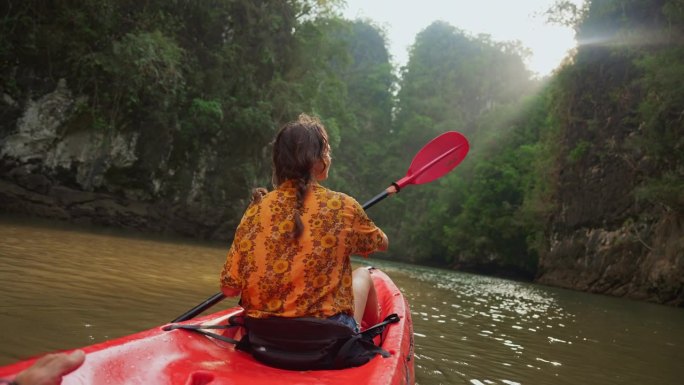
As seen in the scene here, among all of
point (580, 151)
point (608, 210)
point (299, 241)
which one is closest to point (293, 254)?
point (299, 241)

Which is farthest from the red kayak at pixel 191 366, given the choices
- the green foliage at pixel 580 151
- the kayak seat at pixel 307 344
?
the green foliage at pixel 580 151

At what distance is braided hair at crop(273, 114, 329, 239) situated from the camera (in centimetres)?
201

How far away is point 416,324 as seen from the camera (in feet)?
15.8

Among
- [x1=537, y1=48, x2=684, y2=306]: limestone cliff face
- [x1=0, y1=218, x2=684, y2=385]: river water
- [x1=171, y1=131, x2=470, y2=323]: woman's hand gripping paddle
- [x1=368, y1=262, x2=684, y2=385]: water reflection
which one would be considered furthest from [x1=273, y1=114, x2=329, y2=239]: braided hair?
[x1=537, y1=48, x2=684, y2=306]: limestone cliff face

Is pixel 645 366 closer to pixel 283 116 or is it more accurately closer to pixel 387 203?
pixel 283 116

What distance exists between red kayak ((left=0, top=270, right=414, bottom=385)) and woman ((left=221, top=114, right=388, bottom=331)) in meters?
0.20

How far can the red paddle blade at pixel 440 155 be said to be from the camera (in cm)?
425

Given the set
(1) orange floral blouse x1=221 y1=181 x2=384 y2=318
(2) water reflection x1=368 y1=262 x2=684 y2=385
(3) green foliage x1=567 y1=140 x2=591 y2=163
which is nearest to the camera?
(1) orange floral blouse x1=221 y1=181 x2=384 y2=318

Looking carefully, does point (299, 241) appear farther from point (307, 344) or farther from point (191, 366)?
point (191, 366)

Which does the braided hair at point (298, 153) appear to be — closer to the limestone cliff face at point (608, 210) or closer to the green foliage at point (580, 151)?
the limestone cliff face at point (608, 210)

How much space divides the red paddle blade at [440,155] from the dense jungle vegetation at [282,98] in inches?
352

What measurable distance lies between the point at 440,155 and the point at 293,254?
104 inches

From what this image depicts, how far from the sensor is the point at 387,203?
116 feet

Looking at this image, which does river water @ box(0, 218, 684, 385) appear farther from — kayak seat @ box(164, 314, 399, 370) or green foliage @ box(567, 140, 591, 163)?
green foliage @ box(567, 140, 591, 163)
